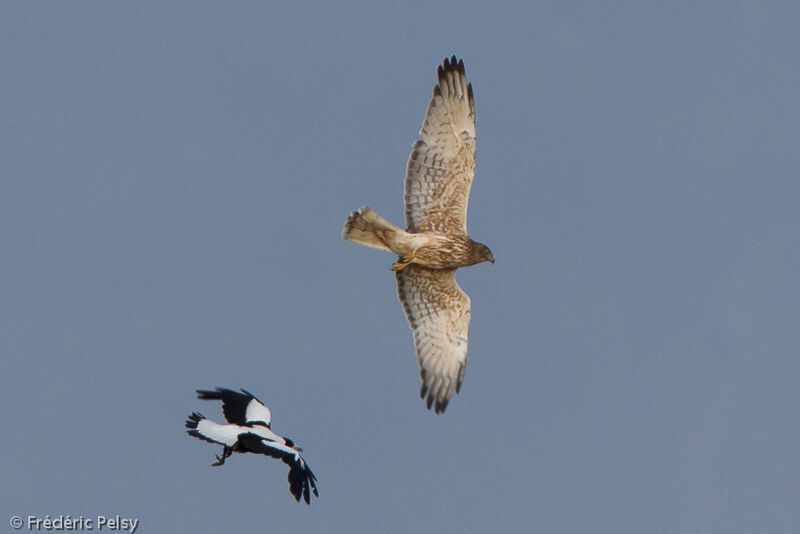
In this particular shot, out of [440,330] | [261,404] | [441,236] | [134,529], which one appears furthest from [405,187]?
[134,529]

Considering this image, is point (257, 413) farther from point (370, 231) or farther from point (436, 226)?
point (436, 226)

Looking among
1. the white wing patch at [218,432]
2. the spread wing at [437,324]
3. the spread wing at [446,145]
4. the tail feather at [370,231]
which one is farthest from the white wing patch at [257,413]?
the spread wing at [446,145]

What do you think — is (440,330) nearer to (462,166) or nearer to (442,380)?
(442,380)

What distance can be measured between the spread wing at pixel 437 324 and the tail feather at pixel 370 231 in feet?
3.62

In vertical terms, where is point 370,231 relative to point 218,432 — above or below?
above

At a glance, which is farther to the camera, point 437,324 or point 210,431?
point 437,324

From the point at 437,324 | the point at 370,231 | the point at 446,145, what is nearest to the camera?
the point at 370,231

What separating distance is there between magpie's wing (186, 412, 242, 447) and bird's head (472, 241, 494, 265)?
180 inches

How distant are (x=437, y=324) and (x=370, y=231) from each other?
214cm

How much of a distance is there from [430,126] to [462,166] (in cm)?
70

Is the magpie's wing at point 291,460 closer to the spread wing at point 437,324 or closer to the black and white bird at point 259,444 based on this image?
the black and white bird at point 259,444

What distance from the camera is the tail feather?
64.2 ft

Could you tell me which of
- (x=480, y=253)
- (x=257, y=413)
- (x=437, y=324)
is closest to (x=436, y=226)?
(x=480, y=253)

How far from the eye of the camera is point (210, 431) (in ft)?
58.2
